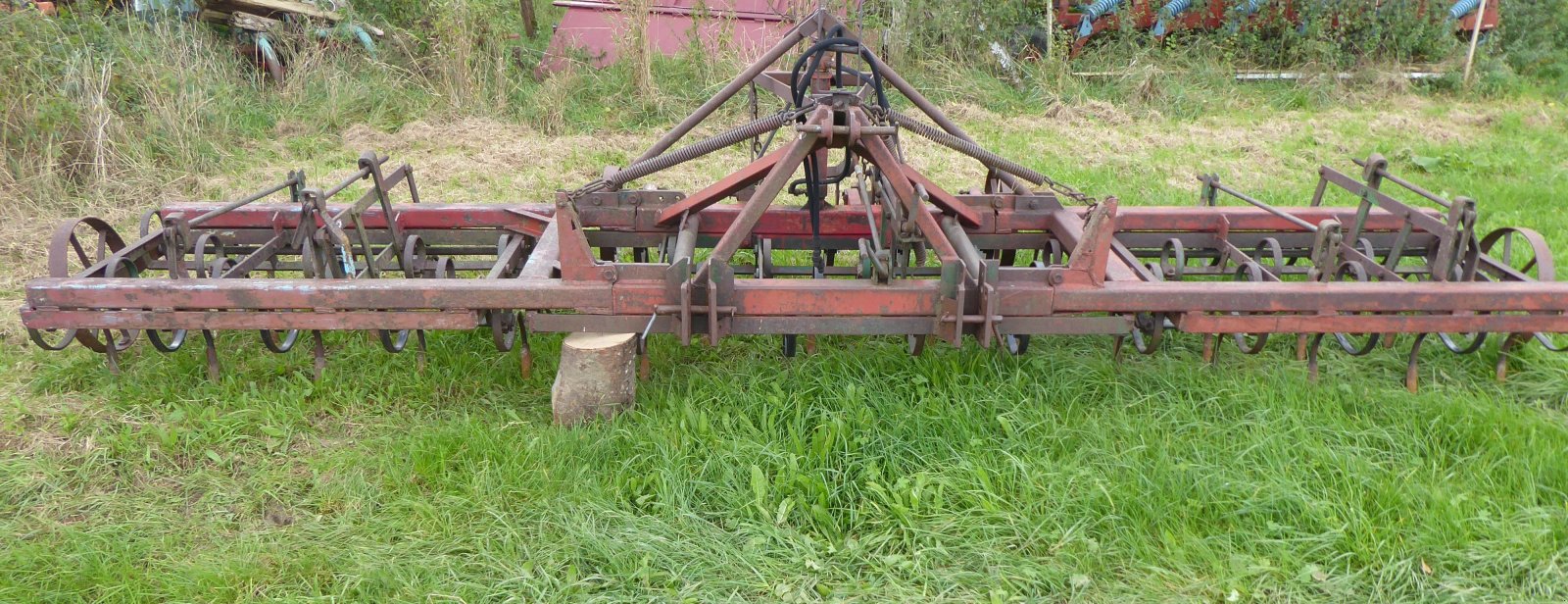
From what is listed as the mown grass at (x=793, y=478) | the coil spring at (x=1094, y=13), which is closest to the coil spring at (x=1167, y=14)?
the coil spring at (x=1094, y=13)

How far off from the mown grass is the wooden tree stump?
0.09m

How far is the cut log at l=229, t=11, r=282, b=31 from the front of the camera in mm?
8555

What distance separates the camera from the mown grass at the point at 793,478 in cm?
262

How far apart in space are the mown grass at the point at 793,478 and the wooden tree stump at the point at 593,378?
0.31 ft

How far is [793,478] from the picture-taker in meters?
2.98

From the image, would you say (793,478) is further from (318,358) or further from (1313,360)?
(1313,360)

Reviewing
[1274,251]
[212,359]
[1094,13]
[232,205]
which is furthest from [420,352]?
[1094,13]

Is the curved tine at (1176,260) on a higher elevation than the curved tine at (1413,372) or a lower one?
higher

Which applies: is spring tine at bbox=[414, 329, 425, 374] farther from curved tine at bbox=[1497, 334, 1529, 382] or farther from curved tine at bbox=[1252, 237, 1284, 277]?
curved tine at bbox=[1497, 334, 1529, 382]

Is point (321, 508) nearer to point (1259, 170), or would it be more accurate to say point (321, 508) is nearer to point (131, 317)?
point (131, 317)

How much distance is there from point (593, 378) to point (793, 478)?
0.80 meters

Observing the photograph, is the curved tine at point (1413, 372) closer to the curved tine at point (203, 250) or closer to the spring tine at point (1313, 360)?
the spring tine at point (1313, 360)

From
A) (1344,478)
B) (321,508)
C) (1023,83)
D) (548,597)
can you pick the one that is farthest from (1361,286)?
(1023,83)

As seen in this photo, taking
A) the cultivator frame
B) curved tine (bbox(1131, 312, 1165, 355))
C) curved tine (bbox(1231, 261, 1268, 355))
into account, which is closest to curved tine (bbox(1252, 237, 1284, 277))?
the cultivator frame
